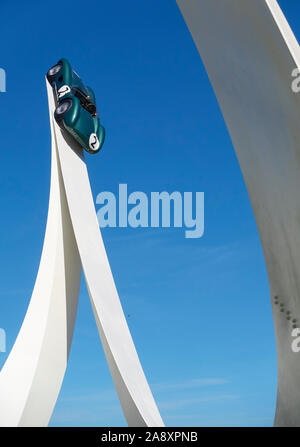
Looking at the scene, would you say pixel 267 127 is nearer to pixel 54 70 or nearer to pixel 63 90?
pixel 63 90

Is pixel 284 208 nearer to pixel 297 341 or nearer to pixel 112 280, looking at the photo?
pixel 297 341

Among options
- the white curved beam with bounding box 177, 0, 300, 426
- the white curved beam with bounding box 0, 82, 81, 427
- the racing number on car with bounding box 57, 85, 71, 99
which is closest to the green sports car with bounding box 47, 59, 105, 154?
the racing number on car with bounding box 57, 85, 71, 99

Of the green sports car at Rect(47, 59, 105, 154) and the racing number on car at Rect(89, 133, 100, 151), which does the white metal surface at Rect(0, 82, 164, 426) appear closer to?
the green sports car at Rect(47, 59, 105, 154)

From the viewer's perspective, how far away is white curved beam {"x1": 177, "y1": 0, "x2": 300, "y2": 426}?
19.4 feet

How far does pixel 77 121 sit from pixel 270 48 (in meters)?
4.85

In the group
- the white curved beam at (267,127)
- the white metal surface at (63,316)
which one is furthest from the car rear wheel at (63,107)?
the white curved beam at (267,127)

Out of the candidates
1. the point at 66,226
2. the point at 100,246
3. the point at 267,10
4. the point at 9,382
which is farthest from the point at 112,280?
the point at 267,10

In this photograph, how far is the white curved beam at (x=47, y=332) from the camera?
28.2 feet

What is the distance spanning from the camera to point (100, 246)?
9789 mm

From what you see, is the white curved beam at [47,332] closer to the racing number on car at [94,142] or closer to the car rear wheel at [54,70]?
the racing number on car at [94,142]

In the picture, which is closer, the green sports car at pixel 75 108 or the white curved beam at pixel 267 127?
the white curved beam at pixel 267 127

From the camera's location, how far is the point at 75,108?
9.83 m

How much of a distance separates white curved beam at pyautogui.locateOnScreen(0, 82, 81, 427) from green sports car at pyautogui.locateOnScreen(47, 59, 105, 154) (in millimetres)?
514

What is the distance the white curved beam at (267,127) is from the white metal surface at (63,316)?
8.20 ft
